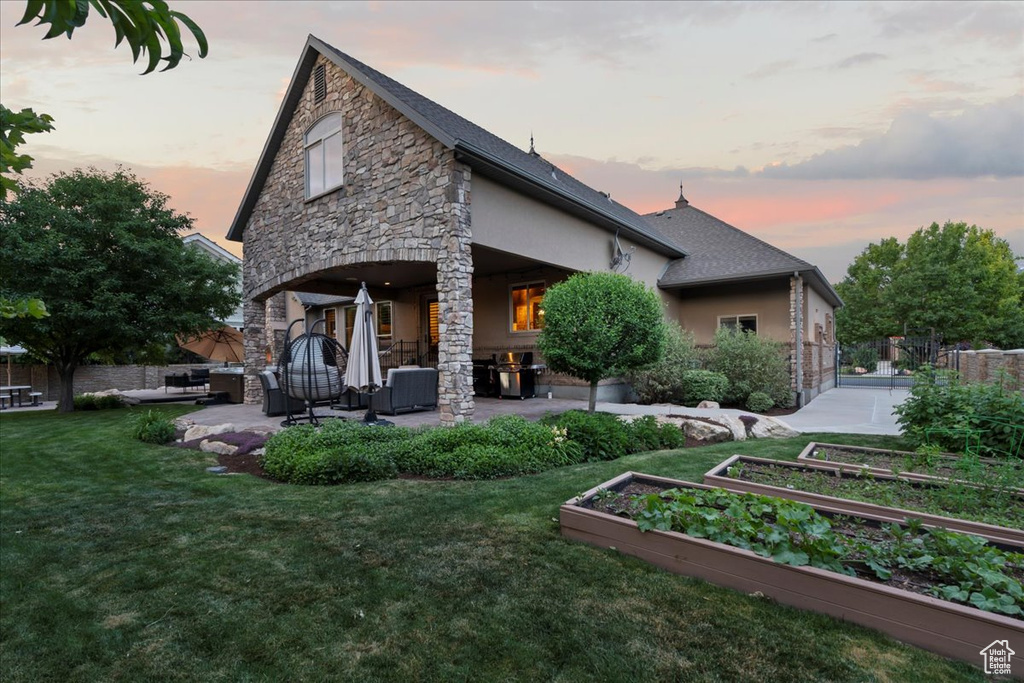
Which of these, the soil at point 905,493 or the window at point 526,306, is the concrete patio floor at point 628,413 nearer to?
the window at point 526,306

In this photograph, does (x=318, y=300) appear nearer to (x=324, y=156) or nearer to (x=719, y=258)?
(x=324, y=156)

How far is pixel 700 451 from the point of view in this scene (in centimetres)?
630

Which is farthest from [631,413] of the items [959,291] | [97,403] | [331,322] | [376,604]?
[959,291]

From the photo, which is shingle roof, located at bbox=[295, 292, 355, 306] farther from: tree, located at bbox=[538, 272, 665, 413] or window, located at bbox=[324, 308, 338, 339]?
tree, located at bbox=[538, 272, 665, 413]

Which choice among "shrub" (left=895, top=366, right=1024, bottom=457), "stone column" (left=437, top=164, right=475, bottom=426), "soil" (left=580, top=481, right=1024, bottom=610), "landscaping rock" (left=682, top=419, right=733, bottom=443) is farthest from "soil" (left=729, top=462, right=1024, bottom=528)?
"stone column" (left=437, top=164, right=475, bottom=426)

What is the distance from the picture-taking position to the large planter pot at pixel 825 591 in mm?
1997

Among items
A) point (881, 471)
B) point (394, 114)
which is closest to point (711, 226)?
point (394, 114)

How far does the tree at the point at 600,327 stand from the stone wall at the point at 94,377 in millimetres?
18277

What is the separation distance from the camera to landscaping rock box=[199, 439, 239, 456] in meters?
6.85

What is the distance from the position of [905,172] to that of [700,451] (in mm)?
11383

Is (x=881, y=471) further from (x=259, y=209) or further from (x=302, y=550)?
(x=259, y=209)

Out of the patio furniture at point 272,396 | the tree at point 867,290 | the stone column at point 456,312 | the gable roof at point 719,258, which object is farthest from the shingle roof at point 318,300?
the tree at point 867,290

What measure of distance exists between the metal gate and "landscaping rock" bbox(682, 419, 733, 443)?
29.0ft

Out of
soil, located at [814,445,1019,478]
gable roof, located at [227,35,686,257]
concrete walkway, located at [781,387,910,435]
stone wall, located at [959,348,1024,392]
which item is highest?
gable roof, located at [227,35,686,257]
